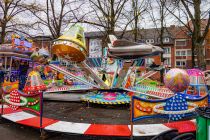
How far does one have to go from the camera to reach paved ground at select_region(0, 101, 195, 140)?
5629 mm

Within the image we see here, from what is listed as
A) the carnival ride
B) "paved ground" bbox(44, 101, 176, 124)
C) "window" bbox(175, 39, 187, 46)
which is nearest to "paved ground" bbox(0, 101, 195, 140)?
"paved ground" bbox(44, 101, 176, 124)

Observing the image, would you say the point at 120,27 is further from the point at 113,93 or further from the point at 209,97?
the point at 209,97

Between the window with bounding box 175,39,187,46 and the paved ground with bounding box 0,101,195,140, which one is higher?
the window with bounding box 175,39,187,46

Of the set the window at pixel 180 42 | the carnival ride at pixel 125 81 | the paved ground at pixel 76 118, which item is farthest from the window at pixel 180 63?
the paved ground at pixel 76 118

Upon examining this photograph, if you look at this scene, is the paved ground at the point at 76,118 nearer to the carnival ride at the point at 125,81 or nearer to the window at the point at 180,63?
the carnival ride at the point at 125,81

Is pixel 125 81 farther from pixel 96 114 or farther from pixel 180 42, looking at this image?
pixel 180 42

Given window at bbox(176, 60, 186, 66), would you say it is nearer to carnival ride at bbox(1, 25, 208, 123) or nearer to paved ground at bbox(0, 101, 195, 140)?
carnival ride at bbox(1, 25, 208, 123)

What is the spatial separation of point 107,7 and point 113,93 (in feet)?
54.7

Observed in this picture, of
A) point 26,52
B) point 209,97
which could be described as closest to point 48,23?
point 26,52

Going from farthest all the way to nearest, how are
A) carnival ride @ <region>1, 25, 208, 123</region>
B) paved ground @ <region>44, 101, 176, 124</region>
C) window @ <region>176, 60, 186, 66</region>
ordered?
window @ <region>176, 60, 186, 66</region>
paved ground @ <region>44, 101, 176, 124</region>
carnival ride @ <region>1, 25, 208, 123</region>

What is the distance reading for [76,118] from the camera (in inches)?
278

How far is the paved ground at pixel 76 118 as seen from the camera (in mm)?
5629

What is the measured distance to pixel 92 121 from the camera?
6.75 m

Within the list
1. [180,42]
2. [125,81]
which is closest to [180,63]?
[180,42]
